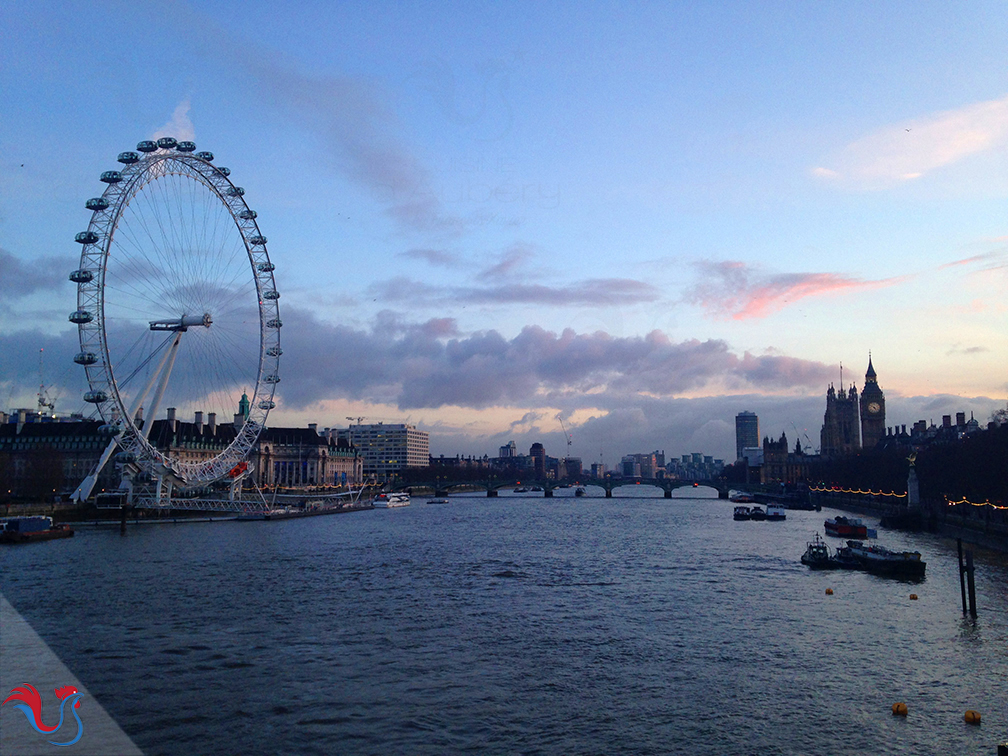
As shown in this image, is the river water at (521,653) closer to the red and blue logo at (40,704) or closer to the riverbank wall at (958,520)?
the red and blue logo at (40,704)

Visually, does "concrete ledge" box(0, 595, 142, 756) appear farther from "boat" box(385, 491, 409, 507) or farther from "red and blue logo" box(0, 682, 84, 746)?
"boat" box(385, 491, 409, 507)

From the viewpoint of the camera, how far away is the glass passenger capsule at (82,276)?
66500 millimetres

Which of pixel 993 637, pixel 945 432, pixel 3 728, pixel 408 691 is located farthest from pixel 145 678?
pixel 945 432

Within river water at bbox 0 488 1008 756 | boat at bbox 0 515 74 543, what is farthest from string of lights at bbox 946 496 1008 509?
boat at bbox 0 515 74 543

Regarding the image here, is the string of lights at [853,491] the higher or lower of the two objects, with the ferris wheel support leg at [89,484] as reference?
lower

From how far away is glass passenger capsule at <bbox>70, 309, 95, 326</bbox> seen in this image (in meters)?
66.7

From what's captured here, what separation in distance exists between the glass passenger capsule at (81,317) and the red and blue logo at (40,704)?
51.0 m

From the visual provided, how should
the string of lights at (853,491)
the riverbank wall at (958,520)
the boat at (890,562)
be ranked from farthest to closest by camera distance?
the string of lights at (853,491) < the riverbank wall at (958,520) < the boat at (890,562)

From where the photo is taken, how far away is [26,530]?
2395 inches

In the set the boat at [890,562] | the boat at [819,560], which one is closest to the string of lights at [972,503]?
the boat at [890,562]

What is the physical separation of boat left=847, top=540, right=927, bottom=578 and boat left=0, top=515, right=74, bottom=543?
198ft

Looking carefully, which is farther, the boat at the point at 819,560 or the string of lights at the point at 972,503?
the string of lights at the point at 972,503

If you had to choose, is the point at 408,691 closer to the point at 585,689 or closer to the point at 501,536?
the point at 585,689

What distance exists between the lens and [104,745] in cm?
1870
